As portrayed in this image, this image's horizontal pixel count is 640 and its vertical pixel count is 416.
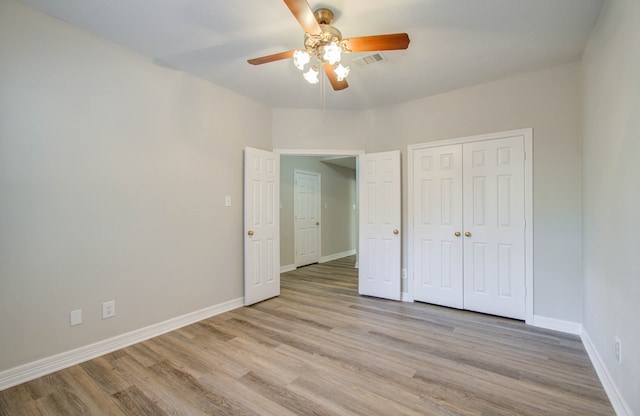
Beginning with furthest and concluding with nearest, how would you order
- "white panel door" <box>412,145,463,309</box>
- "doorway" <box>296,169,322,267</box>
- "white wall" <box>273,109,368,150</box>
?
"doorway" <box>296,169,322,267</box>, "white wall" <box>273,109,368,150</box>, "white panel door" <box>412,145,463,309</box>

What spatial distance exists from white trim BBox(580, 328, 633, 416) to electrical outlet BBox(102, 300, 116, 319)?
3.57 metres

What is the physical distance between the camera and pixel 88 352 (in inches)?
92.3

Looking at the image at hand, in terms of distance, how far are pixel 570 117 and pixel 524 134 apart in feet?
1.26

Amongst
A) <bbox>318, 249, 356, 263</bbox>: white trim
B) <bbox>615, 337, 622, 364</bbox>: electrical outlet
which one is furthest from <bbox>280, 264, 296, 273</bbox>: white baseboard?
<bbox>615, 337, 622, 364</bbox>: electrical outlet

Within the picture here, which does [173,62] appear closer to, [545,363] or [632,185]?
[632,185]

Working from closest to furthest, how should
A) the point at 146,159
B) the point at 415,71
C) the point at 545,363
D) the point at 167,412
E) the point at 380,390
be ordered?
1. the point at 167,412
2. the point at 380,390
3. the point at 545,363
4. the point at 146,159
5. the point at 415,71

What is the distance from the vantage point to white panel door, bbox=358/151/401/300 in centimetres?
386

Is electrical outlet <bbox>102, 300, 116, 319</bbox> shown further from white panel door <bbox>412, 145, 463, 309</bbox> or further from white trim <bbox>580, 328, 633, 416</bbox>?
white trim <bbox>580, 328, 633, 416</bbox>

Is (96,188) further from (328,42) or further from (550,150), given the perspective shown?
(550,150)

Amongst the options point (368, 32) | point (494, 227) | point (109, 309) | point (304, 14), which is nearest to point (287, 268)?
point (109, 309)

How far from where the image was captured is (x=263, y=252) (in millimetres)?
3812

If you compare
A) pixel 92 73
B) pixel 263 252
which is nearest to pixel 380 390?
pixel 263 252

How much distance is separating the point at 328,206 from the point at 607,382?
554 centimetres

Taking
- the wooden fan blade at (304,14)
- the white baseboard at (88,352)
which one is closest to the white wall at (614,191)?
the wooden fan blade at (304,14)
